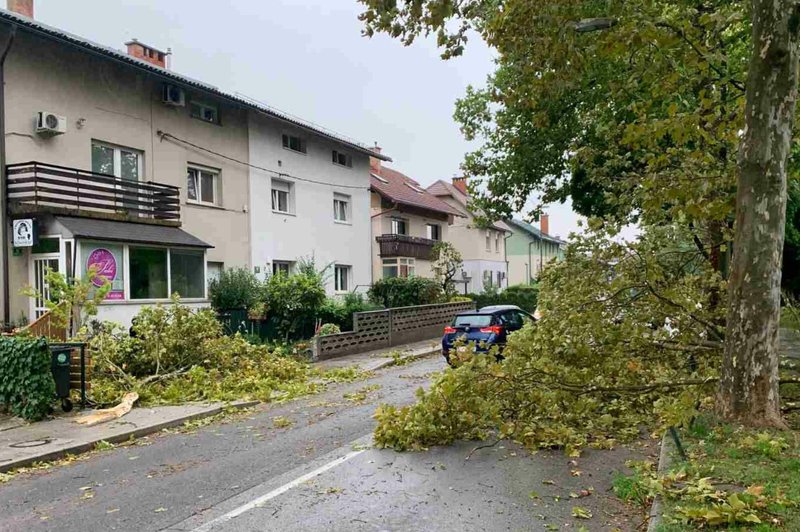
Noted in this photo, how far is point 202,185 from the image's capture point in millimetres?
20578

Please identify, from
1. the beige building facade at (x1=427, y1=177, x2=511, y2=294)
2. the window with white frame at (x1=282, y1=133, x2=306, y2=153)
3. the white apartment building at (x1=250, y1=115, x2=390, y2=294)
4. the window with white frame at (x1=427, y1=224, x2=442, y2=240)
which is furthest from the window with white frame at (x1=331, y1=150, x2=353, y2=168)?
the beige building facade at (x1=427, y1=177, x2=511, y2=294)

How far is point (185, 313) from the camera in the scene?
43.9 ft

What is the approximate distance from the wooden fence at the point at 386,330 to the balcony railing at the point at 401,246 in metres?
5.93

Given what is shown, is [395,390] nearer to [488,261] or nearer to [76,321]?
[76,321]

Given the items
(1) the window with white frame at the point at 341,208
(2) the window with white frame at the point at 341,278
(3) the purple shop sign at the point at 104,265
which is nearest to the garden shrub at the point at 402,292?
(2) the window with white frame at the point at 341,278

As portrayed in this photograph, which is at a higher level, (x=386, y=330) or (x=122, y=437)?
(x=386, y=330)

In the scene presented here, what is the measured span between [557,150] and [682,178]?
38.4 ft

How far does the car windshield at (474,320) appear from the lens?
15.0m

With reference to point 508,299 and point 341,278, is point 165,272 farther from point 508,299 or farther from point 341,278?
point 508,299

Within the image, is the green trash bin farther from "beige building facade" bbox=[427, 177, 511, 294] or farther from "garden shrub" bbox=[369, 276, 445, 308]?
"beige building facade" bbox=[427, 177, 511, 294]

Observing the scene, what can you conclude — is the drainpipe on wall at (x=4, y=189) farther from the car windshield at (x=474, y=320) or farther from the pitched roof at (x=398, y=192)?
the pitched roof at (x=398, y=192)

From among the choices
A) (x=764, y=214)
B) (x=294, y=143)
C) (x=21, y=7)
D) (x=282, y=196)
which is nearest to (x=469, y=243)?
(x=294, y=143)

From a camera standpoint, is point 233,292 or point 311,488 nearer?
point 311,488

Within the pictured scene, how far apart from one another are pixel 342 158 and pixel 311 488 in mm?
22805
